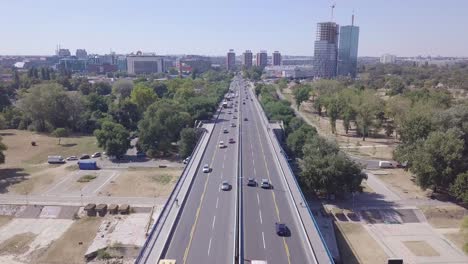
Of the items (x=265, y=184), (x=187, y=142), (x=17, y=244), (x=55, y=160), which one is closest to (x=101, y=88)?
(x=55, y=160)

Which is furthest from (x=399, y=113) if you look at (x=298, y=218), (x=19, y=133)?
(x=19, y=133)

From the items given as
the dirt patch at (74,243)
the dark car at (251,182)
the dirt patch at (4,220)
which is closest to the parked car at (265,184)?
the dark car at (251,182)

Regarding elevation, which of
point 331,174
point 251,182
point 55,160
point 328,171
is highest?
point 328,171

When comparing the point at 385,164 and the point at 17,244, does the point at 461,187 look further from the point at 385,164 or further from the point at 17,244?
the point at 17,244

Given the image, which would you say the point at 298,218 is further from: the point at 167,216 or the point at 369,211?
the point at 369,211

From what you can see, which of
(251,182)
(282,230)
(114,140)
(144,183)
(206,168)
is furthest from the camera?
(114,140)

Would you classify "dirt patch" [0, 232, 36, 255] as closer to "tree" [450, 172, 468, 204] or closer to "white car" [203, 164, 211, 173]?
"white car" [203, 164, 211, 173]

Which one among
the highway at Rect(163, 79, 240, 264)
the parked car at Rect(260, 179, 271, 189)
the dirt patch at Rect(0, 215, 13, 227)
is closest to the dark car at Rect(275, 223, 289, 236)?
the highway at Rect(163, 79, 240, 264)
